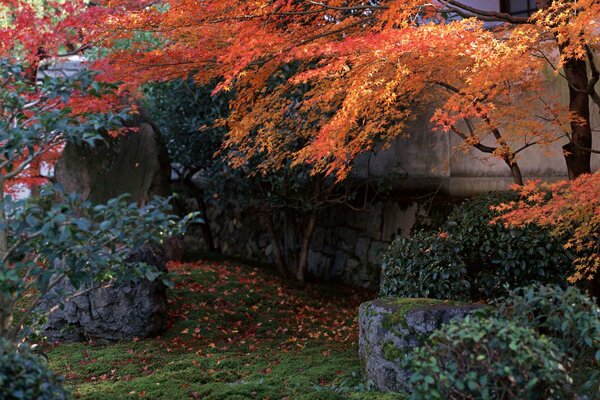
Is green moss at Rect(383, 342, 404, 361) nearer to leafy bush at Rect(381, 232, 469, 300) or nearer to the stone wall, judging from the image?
leafy bush at Rect(381, 232, 469, 300)

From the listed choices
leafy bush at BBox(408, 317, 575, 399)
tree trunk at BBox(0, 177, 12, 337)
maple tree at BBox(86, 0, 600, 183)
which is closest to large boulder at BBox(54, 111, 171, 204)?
maple tree at BBox(86, 0, 600, 183)

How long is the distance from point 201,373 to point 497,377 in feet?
12.3

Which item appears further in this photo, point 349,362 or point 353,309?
point 353,309

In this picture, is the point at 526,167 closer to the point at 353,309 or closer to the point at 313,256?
the point at 353,309

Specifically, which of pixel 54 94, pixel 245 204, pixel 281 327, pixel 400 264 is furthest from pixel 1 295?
pixel 245 204

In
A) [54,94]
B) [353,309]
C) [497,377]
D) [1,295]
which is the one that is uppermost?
[54,94]

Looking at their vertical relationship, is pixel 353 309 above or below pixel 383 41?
below

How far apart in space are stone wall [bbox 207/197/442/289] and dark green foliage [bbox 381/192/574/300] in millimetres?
3627

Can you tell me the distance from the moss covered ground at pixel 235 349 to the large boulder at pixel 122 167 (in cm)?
136

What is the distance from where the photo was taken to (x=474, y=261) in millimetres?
7898

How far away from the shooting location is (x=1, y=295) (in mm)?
4520

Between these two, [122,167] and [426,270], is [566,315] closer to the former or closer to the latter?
[426,270]

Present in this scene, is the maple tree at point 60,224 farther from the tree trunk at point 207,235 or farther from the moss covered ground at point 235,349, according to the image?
the tree trunk at point 207,235

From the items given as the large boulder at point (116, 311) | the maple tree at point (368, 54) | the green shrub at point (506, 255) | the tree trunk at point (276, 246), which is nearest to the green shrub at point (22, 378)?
the maple tree at point (368, 54)
